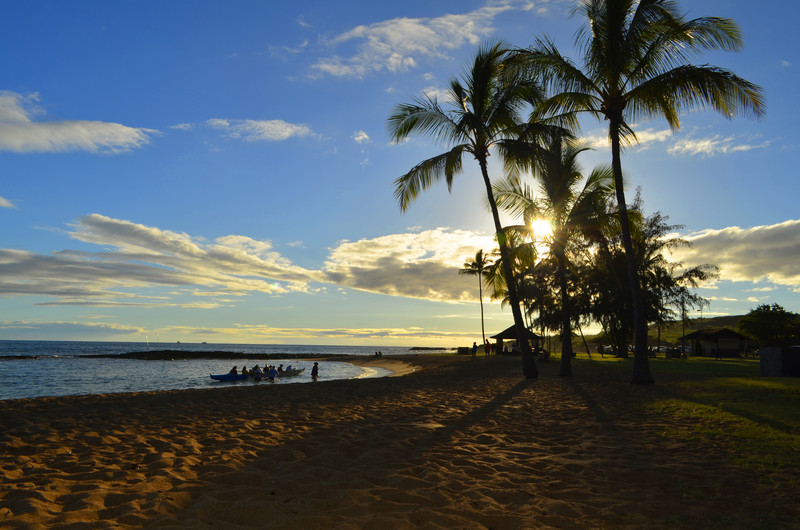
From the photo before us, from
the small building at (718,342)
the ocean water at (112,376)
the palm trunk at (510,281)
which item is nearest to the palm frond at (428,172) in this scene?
the palm trunk at (510,281)

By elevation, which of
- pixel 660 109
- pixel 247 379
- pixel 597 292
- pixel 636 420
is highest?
pixel 660 109

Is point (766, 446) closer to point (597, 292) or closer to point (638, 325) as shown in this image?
point (638, 325)

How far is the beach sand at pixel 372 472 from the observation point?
4043 mm

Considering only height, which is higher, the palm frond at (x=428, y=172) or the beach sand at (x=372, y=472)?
the palm frond at (x=428, y=172)

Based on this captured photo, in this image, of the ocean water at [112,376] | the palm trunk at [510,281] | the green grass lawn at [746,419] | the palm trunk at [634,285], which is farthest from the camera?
the ocean water at [112,376]

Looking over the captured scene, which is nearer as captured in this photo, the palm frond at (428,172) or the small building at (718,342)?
the palm frond at (428,172)

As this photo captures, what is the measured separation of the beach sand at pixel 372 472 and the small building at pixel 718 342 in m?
44.1

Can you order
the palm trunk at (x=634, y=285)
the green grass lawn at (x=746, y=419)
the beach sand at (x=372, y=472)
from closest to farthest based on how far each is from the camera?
the beach sand at (x=372, y=472), the green grass lawn at (x=746, y=419), the palm trunk at (x=634, y=285)

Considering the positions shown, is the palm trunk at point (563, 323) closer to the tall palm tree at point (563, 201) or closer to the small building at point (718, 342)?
the tall palm tree at point (563, 201)

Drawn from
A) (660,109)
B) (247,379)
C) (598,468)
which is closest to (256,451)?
(598,468)

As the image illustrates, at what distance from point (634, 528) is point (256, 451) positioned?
4658 mm

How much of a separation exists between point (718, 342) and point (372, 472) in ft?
184

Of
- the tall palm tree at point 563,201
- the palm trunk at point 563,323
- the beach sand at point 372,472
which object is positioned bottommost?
the beach sand at point 372,472

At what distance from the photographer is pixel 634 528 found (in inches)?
149
